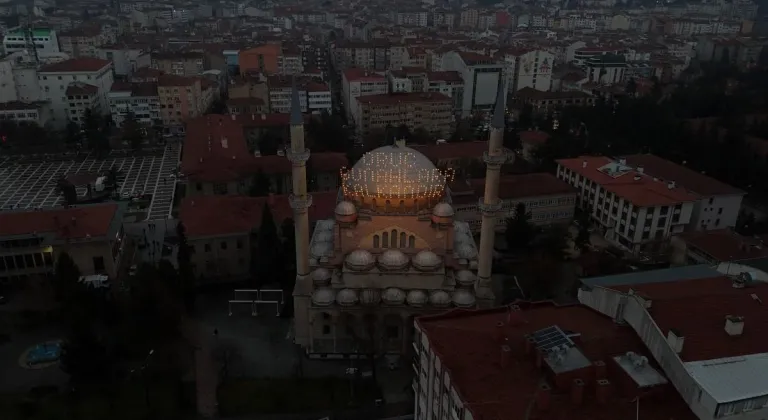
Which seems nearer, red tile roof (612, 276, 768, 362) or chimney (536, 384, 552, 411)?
chimney (536, 384, 552, 411)

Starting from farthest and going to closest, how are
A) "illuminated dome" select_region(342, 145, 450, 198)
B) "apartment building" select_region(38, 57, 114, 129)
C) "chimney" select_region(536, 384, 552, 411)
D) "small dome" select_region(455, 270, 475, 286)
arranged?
1. "apartment building" select_region(38, 57, 114, 129)
2. "illuminated dome" select_region(342, 145, 450, 198)
3. "small dome" select_region(455, 270, 475, 286)
4. "chimney" select_region(536, 384, 552, 411)

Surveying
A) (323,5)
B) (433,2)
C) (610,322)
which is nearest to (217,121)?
(610,322)

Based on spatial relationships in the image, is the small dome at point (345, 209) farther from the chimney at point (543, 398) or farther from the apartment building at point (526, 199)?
the chimney at point (543, 398)

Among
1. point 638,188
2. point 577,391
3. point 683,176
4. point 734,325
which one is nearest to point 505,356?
point 577,391

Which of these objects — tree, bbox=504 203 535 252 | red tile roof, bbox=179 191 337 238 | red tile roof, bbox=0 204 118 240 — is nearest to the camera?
red tile roof, bbox=0 204 118 240

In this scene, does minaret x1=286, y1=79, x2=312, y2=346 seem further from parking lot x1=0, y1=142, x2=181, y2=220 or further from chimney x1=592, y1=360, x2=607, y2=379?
parking lot x1=0, y1=142, x2=181, y2=220

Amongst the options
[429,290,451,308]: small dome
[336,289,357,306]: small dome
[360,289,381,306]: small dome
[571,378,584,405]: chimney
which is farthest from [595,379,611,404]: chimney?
[336,289,357,306]: small dome

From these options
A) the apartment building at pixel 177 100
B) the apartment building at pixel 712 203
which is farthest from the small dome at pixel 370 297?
the apartment building at pixel 177 100
